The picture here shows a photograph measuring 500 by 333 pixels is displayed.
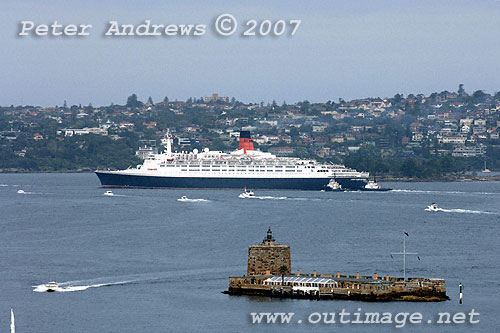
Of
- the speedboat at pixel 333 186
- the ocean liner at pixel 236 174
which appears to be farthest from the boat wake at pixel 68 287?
the ocean liner at pixel 236 174

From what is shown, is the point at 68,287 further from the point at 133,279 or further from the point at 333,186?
the point at 333,186

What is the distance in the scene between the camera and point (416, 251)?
53656 millimetres

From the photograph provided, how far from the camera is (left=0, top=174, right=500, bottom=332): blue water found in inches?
1469

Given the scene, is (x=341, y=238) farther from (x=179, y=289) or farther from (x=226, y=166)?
(x=226, y=166)

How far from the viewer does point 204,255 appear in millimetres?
51469

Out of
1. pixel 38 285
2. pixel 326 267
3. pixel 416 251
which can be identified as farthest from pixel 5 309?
pixel 416 251

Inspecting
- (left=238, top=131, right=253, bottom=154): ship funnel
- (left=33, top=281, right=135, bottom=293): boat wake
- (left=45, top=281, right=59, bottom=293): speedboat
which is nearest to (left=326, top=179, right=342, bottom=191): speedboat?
(left=238, top=131, right=253, bottom=154): ship funnel

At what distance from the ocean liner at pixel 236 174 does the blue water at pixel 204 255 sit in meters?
18.7

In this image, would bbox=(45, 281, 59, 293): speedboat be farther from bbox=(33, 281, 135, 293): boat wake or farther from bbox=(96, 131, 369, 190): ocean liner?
bbox=(96, 131, 369, 190): ocean liner

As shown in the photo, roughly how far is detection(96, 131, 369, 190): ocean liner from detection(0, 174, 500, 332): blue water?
18658 mm

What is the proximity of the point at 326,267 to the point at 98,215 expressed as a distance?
31768mm

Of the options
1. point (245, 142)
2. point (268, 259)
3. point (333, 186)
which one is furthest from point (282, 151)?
point (268, 259)

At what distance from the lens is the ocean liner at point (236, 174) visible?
111 metres

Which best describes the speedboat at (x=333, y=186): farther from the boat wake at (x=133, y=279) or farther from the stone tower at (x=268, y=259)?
the stone tower at (x=268, y=259)
